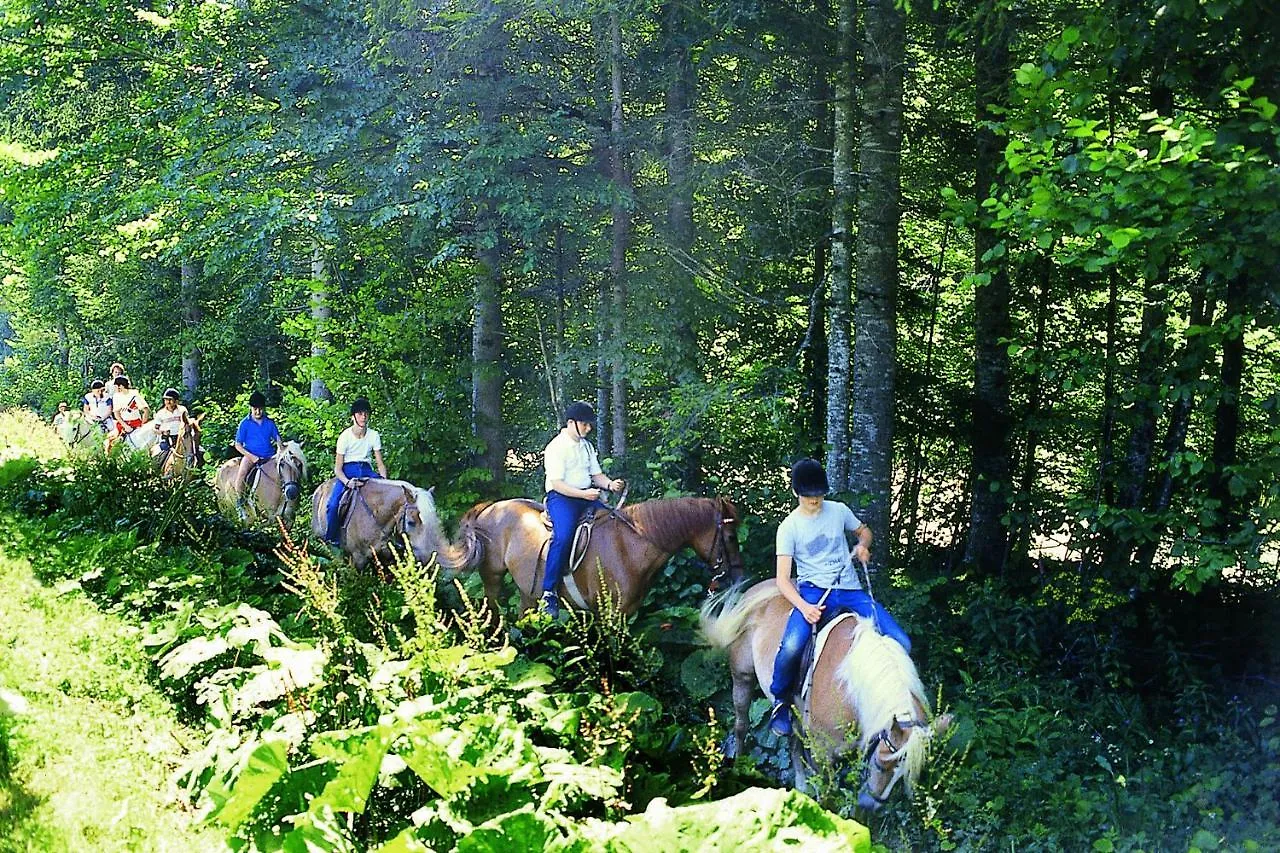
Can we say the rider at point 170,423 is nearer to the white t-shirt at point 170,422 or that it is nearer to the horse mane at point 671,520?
the white t-shirt at point 170,422

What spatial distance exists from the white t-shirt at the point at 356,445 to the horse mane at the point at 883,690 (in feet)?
22.4

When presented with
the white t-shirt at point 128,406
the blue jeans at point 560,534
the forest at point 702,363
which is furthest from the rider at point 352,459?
the white t-shirt at point 128,406

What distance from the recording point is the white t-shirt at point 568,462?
863cm

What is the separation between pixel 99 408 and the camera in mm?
19734

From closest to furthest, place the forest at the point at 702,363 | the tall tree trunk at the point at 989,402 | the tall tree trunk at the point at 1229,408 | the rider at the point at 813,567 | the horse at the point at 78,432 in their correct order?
the forest at the point at 702,363, the rider at the point at 813,567, the tall tree trunk at the point at 1229,408, the tall tree trunk at the point at 989,402, the horse at the point at 78,432

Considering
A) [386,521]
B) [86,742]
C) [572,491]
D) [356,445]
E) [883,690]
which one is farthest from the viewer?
[356,445]

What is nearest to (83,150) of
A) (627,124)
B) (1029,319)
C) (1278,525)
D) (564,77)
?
(564,77)

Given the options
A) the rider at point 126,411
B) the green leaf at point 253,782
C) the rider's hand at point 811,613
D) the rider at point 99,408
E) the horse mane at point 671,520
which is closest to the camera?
the green leaf at point 253,782

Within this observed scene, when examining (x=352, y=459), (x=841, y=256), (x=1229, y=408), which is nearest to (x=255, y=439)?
(x=352, y=459)

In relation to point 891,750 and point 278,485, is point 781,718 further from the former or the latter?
point 278,485

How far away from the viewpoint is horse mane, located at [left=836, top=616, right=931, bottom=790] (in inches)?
220

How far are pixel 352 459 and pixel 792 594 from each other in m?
6.49

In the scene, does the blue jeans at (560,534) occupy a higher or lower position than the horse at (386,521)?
higher

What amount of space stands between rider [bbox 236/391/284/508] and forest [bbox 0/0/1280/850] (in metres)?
0.97
